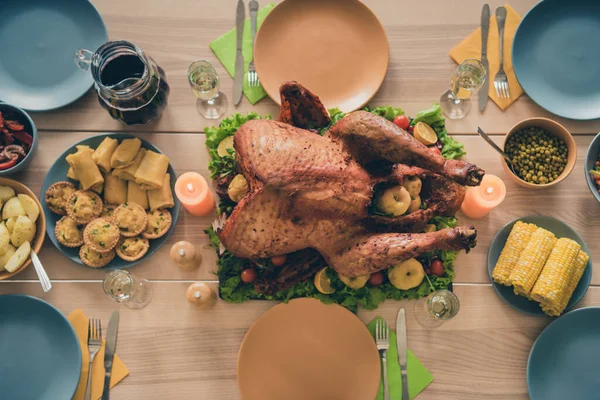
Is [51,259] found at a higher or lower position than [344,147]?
lower

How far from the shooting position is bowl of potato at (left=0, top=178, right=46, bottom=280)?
2.12 m

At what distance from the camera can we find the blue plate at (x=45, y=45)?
234cm

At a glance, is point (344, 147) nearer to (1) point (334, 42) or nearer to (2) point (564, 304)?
(1) point (334, 42)

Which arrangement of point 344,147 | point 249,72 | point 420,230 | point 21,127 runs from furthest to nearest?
point 249,72 → point 21,127 → point 420,230 → point 344,147

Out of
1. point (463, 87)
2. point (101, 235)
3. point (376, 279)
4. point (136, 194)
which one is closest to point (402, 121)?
point (463, 87)

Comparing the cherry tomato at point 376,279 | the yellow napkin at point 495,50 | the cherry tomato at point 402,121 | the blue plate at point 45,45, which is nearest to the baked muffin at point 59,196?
the blue plate at point 45,45

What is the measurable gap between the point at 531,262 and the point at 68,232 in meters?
1.89

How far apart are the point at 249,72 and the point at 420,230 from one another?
103 centimetres

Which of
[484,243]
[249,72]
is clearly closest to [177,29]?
[249,72]

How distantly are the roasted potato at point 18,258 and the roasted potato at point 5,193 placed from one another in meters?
0.22

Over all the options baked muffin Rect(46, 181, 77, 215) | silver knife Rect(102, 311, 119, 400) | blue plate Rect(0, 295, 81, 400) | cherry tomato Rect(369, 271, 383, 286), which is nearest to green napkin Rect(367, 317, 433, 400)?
cherry tomato Rect(369, 271, 383, 286)

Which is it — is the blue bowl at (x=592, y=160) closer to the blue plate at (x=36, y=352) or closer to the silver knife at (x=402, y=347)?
the silver knife at (x=402, y=347)

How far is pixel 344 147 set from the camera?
1.95 m

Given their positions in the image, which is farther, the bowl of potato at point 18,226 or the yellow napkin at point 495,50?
the yellow napkin at point 495,50
